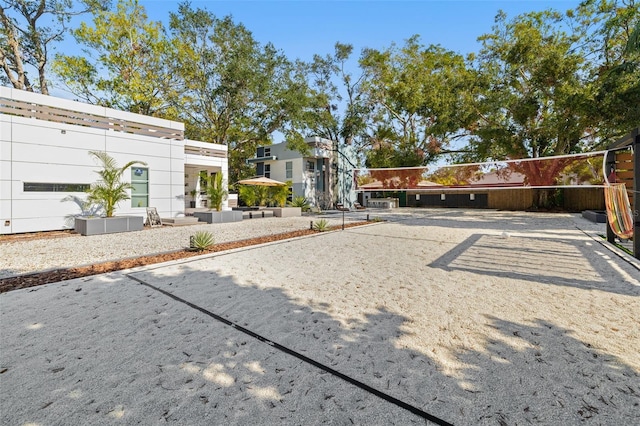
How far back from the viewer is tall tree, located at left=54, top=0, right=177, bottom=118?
950 inches

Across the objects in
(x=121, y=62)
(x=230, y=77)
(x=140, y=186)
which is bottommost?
(x=140, y=186)

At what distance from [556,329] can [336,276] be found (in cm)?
328

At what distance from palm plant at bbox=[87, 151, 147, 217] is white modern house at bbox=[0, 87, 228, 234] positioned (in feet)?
1.33

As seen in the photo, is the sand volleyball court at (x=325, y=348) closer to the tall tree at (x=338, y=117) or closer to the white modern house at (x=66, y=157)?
the white modern house at (x=66, y=157)

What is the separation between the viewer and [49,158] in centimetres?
1162

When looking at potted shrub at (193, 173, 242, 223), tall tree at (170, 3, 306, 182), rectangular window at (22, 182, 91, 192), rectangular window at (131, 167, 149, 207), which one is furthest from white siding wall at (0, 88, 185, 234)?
tall tree at (170, 3, 306, 182)

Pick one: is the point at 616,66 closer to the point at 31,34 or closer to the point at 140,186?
the point at 140,186

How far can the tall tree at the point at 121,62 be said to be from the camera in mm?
24125

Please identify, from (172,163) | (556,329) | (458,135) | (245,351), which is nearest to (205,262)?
(245,351)

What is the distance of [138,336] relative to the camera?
3.21 metres

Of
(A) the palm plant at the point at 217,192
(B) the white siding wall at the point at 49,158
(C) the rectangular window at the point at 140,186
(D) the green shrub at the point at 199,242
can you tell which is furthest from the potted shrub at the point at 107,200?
(D) the green shrub at the point at 199,242

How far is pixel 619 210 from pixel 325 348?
860 centimetres

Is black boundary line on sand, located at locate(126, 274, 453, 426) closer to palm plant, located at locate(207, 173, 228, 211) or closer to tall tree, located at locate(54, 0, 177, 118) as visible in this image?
palm plant, located at locate(207, 173, 228, 211)

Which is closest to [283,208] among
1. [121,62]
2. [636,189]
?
[636,189]
